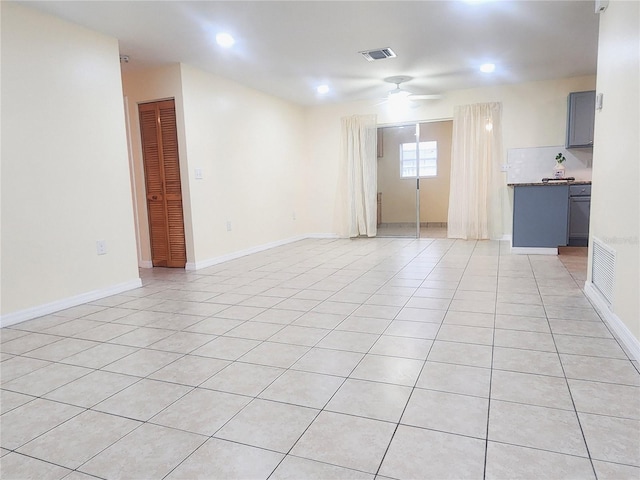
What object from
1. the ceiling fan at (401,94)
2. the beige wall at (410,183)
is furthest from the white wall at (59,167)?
the beige wall at (410,183)

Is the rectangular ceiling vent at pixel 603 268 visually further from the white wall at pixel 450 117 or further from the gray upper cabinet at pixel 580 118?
the white wall at pixel 450 117

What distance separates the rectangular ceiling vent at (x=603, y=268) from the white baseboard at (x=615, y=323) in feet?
0.17

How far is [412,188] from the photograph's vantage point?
854 cm

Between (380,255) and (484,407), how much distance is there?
374cm

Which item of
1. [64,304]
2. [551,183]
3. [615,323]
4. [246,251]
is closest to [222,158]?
[246,251]

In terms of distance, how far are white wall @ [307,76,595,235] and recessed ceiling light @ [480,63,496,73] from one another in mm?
1015

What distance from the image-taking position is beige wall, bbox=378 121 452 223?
8.29m

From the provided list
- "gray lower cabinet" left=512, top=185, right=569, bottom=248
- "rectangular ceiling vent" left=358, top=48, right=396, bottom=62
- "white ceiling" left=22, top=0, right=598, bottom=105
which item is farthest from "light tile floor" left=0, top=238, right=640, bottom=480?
"rectangular ceiling vent" left=358, top=48, right=396, bottom=62

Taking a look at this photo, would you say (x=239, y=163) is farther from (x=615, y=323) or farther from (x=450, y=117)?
(x=615, y=323)

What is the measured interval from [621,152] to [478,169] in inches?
154

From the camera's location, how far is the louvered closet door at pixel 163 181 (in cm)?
478

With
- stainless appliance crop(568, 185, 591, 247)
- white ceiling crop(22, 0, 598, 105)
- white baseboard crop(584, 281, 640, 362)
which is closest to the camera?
white baseboard crop(584, 281, 640, 362)

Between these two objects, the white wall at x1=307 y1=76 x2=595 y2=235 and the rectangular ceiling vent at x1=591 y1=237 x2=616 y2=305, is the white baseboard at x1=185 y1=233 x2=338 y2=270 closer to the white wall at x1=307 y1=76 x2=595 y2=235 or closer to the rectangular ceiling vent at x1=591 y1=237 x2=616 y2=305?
the white wall at x1=307 y1=76 x2=595 y2=235

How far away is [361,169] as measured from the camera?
6980 millimetres
